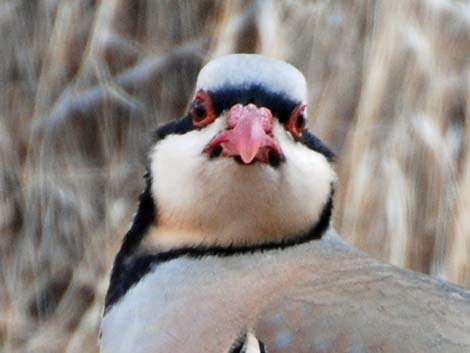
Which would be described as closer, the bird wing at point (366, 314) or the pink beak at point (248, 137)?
the bird wing at point (366, 314)

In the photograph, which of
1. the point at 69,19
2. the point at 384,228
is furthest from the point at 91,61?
the point at 384,228

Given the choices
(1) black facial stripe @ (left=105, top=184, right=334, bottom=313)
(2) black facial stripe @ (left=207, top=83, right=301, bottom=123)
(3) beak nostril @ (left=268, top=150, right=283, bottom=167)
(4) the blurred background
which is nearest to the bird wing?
(1) black facial stripe @ (left=105, top=184, right=334, bottom=313)

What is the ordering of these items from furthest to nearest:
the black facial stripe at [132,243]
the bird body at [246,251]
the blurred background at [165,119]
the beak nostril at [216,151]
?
the blurred background at [165,119] < the black facial stripe at [132,243] < the beak nostril at [216,151] < the bird body at [246,251]

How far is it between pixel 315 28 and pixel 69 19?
42.7 inches

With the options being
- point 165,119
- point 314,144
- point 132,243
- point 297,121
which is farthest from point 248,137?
point 165,119

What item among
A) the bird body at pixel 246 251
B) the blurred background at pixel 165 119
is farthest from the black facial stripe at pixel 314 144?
the blurred background at pixel 165 119

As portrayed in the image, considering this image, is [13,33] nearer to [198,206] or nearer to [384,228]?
[384,228]

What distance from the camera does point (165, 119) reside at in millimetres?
6215

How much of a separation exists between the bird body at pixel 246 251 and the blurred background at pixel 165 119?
192 cm

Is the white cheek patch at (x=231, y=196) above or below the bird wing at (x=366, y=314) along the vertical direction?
above

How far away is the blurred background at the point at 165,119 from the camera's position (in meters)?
5.68

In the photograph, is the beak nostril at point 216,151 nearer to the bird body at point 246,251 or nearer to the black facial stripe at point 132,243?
the bird body at point 246,251

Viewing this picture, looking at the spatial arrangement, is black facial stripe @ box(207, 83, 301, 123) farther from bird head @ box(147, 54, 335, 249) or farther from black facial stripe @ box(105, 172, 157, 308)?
black facial stripe @ box(105, 172, 157, 308)

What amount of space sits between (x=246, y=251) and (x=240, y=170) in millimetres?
204
